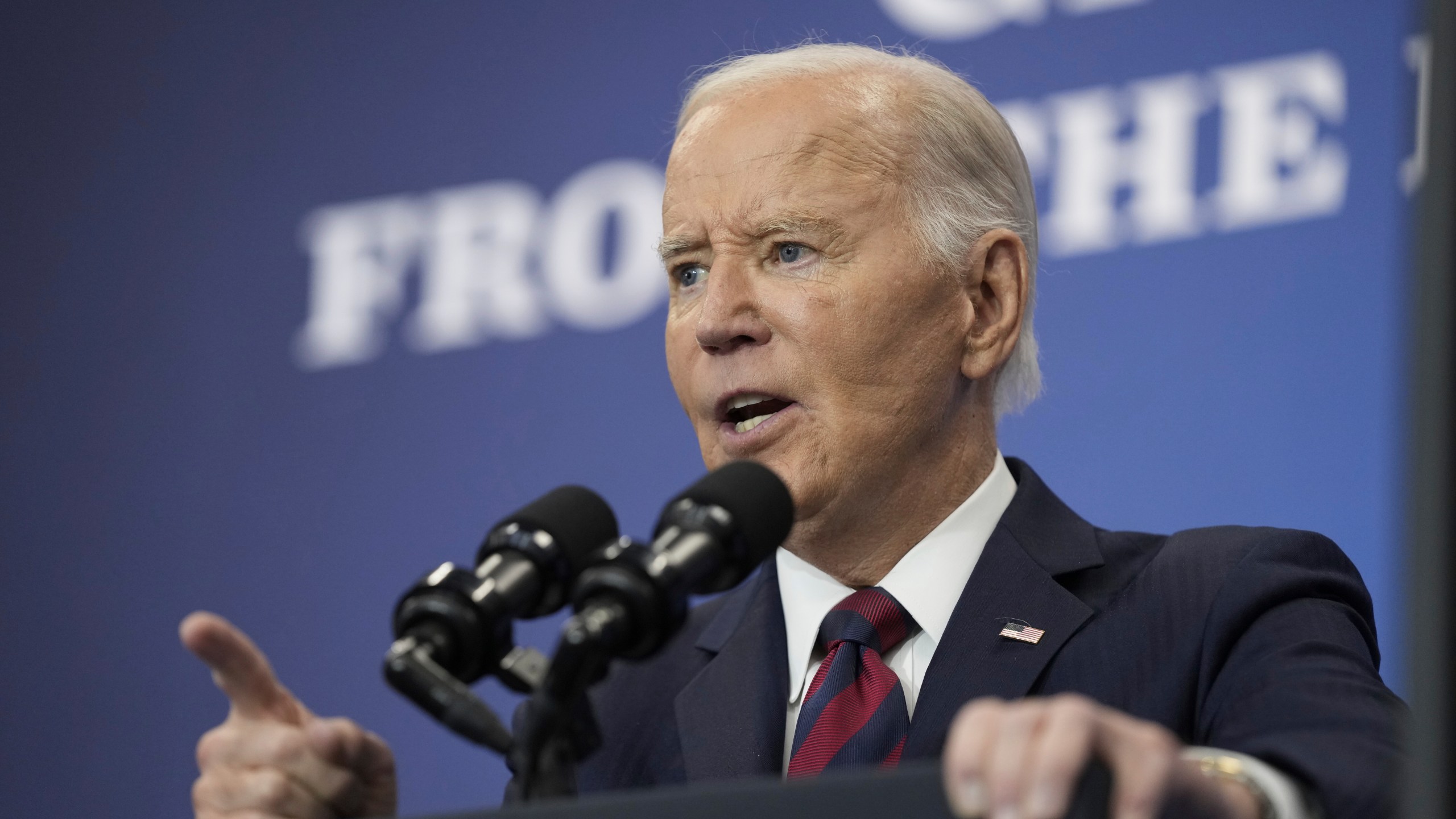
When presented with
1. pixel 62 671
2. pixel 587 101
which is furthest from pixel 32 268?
pixel 587 101

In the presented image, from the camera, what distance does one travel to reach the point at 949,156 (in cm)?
221

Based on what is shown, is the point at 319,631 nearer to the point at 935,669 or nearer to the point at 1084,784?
the point at 935,669

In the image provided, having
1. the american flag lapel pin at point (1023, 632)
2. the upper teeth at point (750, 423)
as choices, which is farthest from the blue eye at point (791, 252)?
the american flag lapel pin at point (1023, 632)

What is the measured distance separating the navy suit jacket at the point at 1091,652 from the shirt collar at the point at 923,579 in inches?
1.0

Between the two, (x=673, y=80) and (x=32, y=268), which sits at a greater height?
(x=673, y=80)

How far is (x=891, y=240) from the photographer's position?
211 cm

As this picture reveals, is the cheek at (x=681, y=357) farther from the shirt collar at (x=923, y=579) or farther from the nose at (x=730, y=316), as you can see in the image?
the shirt collar at (x=923, y=579)

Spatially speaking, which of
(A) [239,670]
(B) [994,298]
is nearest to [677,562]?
(A) [239,670]

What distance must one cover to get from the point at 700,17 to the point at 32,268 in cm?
219

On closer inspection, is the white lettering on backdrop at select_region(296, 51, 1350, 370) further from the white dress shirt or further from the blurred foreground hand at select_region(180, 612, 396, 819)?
the blurred foreground hand at select_region(180, 612, 396, 819)

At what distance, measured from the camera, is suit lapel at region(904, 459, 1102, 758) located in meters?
1.83

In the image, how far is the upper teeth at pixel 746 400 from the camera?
80.5 inches

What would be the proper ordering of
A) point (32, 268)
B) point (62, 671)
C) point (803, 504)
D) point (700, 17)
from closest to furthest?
point (803, 504)
point (700, 17)
point (62, 671)
point (32, 268)

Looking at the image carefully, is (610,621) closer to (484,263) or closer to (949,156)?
(949,156)
